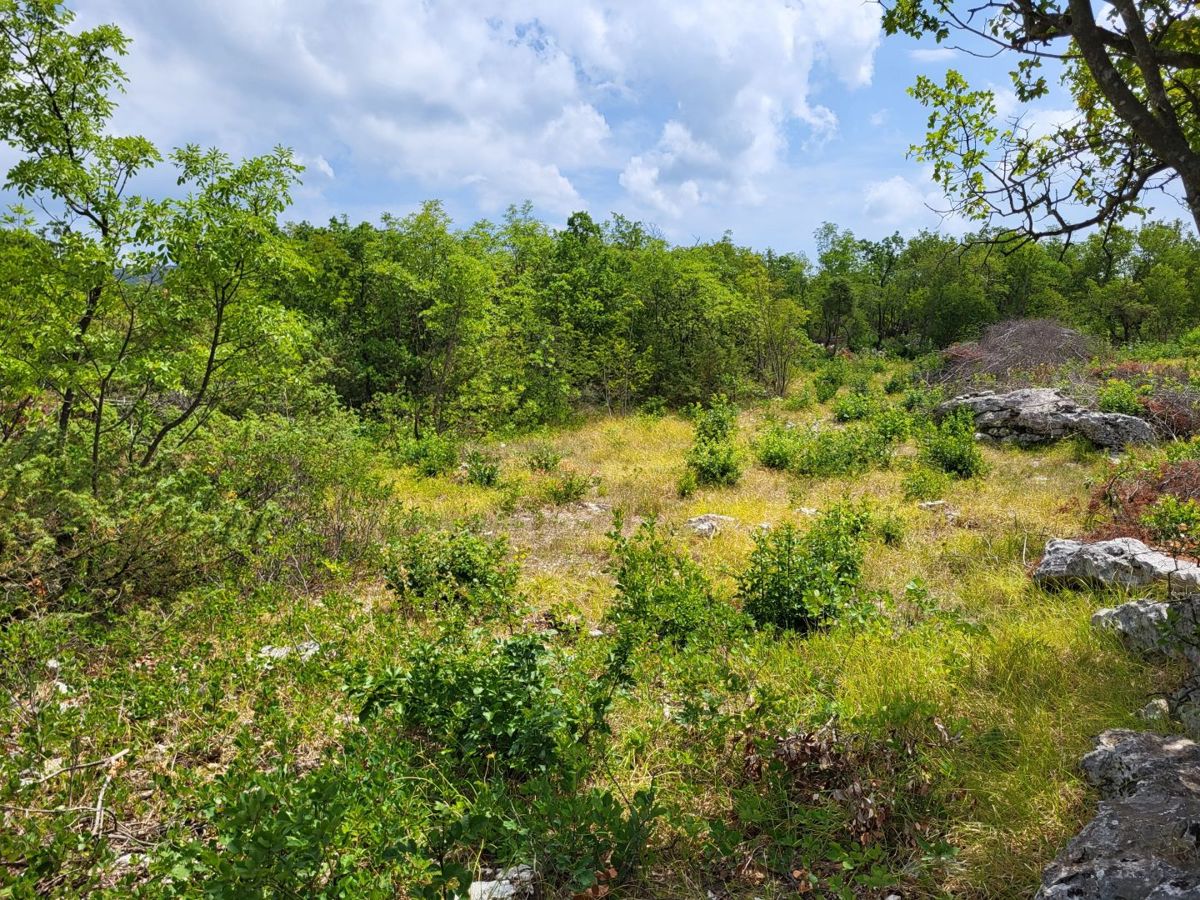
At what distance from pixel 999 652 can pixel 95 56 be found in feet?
28.6

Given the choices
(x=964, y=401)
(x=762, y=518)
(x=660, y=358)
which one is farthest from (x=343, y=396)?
(x=964, y=401)

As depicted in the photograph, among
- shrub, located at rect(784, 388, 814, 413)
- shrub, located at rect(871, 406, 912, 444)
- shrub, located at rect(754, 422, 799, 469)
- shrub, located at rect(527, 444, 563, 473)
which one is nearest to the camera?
shrub, located at rect(754, 422, 799, 469)

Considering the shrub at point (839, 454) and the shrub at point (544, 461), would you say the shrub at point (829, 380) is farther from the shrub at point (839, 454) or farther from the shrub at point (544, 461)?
the shrub at point (544, 461)

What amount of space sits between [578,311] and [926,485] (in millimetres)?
13261

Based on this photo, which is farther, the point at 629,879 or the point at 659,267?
the point at 659,267

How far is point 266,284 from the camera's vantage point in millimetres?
5566

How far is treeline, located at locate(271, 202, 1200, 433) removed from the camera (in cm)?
1382

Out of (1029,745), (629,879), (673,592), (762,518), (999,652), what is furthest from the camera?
(762,518)

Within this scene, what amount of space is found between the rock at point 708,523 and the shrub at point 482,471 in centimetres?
379

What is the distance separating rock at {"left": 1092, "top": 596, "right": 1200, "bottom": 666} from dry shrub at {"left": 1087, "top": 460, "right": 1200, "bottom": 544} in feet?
7.97

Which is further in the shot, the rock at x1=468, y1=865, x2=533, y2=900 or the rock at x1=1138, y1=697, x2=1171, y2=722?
the rock at x1=1138, y1=697, x2=1171, y2=722

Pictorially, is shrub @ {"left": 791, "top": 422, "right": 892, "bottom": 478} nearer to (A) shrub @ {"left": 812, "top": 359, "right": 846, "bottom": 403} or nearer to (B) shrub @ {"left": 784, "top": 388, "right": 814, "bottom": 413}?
(B) shrub @ {"left": 784, "top": 388, "right": 814, "bottom": 413}

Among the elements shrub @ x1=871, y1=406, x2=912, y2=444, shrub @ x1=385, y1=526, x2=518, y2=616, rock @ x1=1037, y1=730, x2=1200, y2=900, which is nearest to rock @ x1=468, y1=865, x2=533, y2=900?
rock @ x1=1037, y1=730, x2=1200, y2=900

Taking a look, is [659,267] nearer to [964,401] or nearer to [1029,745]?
[964,401]
